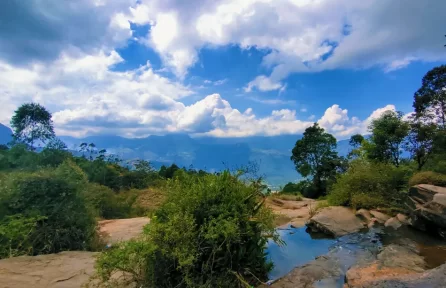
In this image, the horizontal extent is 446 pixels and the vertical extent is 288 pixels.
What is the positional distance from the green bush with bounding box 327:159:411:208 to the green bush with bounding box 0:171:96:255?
10688 millimetres

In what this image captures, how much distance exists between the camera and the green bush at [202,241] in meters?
4.00

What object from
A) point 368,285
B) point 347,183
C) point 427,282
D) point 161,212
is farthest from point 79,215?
point 347,183

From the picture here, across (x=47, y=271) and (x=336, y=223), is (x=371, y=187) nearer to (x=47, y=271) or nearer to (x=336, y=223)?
(x=336, y=223)

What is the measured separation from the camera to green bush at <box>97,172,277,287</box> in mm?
4000

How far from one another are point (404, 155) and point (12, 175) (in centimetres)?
2034

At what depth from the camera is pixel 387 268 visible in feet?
16.7

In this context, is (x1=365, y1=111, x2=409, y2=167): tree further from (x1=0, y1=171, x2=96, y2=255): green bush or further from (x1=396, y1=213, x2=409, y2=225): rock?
(x1=0, y1=171, x2=96, y2=255): green bush

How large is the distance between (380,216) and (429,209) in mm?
2635

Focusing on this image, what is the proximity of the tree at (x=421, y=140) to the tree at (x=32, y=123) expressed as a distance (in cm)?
2529

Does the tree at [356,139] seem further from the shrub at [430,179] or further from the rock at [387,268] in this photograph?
the rock at [387,268]

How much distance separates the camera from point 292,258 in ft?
25.0

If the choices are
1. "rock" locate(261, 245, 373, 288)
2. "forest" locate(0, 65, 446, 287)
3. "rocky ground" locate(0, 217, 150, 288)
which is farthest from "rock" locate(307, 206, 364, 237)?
"rocky ground" locate(0, 217, 150, 288)

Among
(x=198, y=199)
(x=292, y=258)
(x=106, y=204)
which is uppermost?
(x=198, y=199)

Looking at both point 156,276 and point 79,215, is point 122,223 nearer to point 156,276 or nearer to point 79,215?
point 79,215
